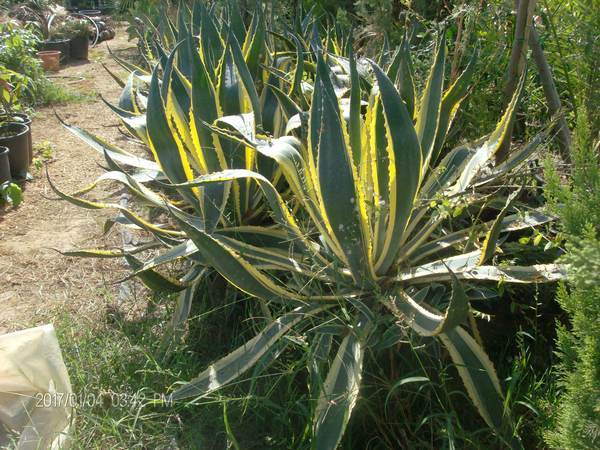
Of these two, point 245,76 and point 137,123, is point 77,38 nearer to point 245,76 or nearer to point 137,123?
point 137,123

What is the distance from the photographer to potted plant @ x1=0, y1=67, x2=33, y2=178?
4312mm

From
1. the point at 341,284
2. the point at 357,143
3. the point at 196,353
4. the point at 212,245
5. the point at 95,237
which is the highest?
the point at 357,143

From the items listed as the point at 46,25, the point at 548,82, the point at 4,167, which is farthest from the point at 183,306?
the point at 46,25

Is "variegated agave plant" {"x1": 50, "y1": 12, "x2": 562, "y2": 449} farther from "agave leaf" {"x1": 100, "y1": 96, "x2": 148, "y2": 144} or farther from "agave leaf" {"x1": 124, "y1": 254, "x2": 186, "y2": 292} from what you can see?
"agave leaf" {"x1": 100, "y1": 96, "x2": 148, "y2": 144}

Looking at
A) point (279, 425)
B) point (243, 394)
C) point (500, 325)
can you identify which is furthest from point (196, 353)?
point (500, 325)

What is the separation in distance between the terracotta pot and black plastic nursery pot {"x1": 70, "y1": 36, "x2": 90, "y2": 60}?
3.15 ft

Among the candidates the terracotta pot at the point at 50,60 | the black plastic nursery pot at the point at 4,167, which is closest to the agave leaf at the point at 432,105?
the black plastic nursery pot at the point at 4,167

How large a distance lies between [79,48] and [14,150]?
518cm

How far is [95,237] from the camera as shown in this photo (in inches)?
131

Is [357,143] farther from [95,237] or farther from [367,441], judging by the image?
[95,237]

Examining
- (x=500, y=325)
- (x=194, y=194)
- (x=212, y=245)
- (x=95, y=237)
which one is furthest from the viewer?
(x=95, y=237)

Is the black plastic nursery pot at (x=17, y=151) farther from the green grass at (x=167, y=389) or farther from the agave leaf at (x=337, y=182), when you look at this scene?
the agave leaf at (x=337, y=182)

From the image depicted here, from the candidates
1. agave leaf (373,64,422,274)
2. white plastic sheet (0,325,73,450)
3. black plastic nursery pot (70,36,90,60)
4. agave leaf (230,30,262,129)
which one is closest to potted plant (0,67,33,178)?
agave leaf (230,30,262,129)

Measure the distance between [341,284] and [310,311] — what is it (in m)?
0.13
